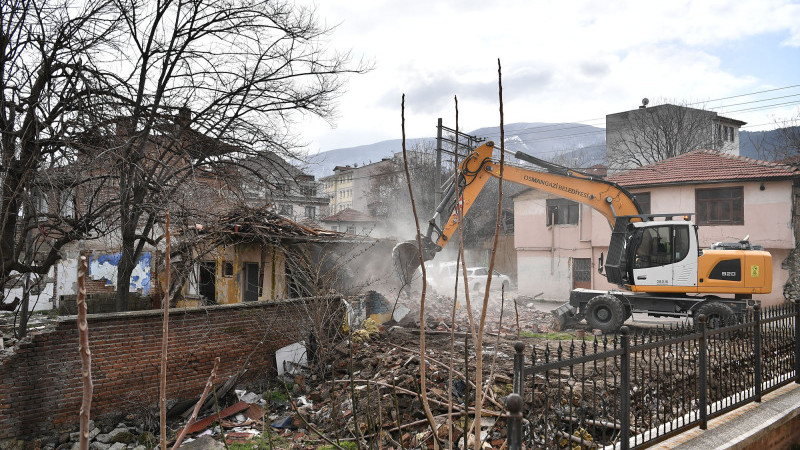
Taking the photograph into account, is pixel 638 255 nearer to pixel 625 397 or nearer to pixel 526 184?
pixel 526 184

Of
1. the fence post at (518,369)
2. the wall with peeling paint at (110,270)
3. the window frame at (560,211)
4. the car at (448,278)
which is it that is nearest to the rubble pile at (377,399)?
the fence post at (518,369)

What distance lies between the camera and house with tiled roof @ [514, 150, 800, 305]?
19.2 meters

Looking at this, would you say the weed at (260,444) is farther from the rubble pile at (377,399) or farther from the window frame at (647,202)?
the window frame at (647,202)

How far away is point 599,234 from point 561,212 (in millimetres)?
2541

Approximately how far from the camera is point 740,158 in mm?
21781

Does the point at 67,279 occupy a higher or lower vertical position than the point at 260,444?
higher

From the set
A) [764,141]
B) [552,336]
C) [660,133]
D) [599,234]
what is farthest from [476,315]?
[764,141]

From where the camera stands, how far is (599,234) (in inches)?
952

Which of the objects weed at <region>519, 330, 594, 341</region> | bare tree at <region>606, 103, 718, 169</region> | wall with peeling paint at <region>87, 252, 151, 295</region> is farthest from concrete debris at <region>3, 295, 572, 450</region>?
bare tree at <region>606, 103, 718, 169</region>

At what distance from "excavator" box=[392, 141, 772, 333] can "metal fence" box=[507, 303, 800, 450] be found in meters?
5.85

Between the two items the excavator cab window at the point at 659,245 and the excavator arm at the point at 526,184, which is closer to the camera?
→ the excavator cab window at the point at 659,245

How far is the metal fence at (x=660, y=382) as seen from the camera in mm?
4621

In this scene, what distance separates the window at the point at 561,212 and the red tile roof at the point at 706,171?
2569 millimetres

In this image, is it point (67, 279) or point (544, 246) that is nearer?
point (67, 279)
